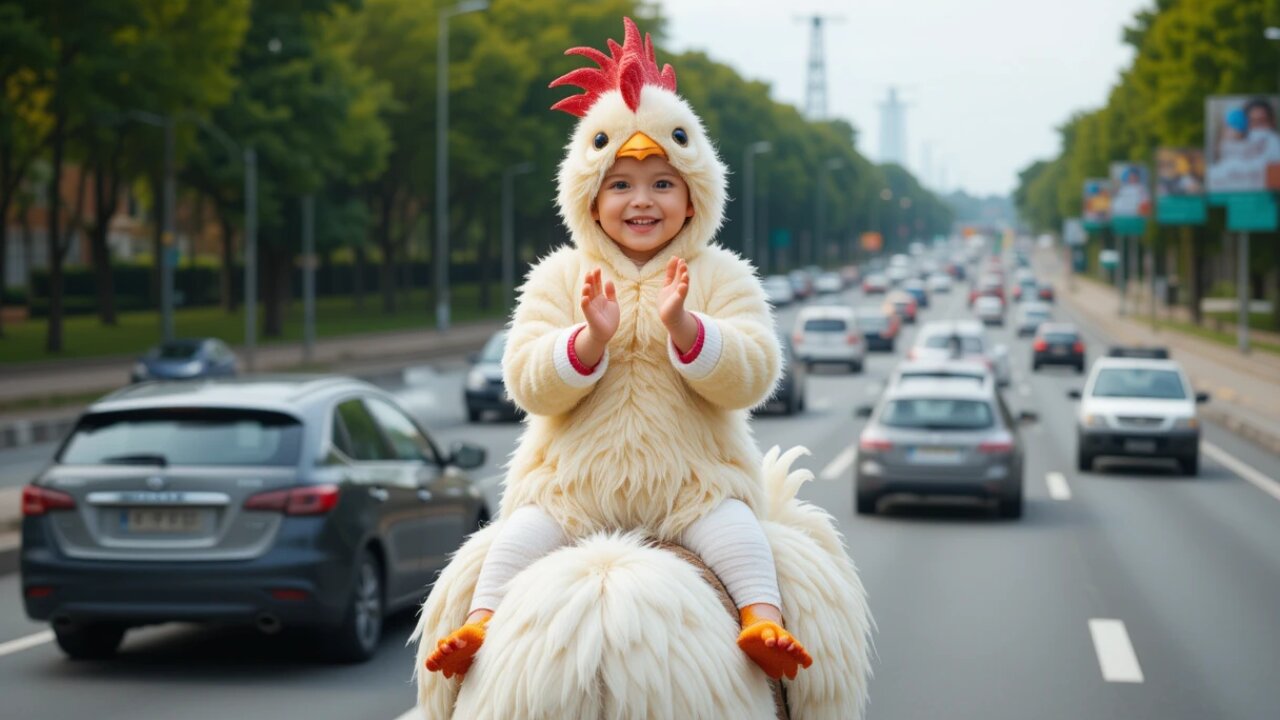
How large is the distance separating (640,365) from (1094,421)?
21383mm

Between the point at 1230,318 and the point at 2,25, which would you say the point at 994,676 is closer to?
the point at 2,25

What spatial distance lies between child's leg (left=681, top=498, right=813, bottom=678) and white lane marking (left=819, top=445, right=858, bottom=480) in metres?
19.0

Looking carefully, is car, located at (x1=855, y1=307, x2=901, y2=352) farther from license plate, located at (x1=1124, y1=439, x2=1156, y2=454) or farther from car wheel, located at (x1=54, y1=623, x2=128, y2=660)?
car wheel, located at (x1=54, y1=623, x2=128, y2=660)

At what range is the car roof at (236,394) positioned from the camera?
10078mm

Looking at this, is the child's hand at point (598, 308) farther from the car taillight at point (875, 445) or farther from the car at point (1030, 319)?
the car at point (1030, 319)

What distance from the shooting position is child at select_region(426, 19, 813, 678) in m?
4.43

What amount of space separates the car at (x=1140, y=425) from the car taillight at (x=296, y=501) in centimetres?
1673

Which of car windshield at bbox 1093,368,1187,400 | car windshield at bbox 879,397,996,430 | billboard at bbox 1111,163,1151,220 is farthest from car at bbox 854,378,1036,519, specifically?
billboard at bbox 1111,163,1151,220

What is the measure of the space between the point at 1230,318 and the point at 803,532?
81.0 m

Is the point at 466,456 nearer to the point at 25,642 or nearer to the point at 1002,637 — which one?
the point at 25,642

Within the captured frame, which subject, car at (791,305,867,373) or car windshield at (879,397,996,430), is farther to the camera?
car at (791,305,867,373)

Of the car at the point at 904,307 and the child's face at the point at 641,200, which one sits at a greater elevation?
the child's face at the point at 641,200

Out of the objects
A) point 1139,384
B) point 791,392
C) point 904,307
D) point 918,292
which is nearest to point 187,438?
point 1139,384

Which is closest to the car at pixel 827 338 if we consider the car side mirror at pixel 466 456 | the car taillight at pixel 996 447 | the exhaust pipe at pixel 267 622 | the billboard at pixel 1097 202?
the car taillight at pixel 996 447
